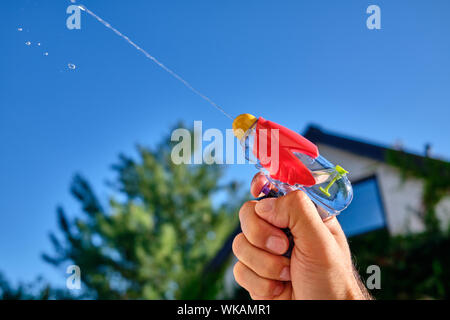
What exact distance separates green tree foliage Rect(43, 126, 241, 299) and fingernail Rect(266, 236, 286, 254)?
544 inches

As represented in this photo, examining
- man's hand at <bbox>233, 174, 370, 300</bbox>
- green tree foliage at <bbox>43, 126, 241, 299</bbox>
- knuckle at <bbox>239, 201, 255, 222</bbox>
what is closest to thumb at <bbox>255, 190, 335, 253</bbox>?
man's hand at <bbox>233, 174, 370, 300</bbox>

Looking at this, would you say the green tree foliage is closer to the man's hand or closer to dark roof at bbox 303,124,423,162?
dark roof at bbox 303,124,423,162

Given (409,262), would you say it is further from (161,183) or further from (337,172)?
(161,183)

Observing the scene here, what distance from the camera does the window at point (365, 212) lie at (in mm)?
8472

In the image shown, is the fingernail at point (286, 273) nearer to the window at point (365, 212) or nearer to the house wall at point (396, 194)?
the house wall at point (396, 194)

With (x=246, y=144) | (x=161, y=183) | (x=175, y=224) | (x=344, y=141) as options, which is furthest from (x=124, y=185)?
(x=246, y=144)

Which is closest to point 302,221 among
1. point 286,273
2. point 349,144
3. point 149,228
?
point 286,273

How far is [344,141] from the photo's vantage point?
397 inches

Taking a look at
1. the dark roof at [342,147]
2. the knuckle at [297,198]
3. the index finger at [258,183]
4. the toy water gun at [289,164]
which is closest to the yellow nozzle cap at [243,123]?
the toy water gun at [289,164]

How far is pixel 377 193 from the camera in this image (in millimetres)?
8906

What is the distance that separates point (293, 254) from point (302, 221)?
17cm

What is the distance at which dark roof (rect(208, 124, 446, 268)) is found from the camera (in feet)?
29.8

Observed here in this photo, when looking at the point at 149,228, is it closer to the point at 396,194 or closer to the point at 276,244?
the point at 396,194
